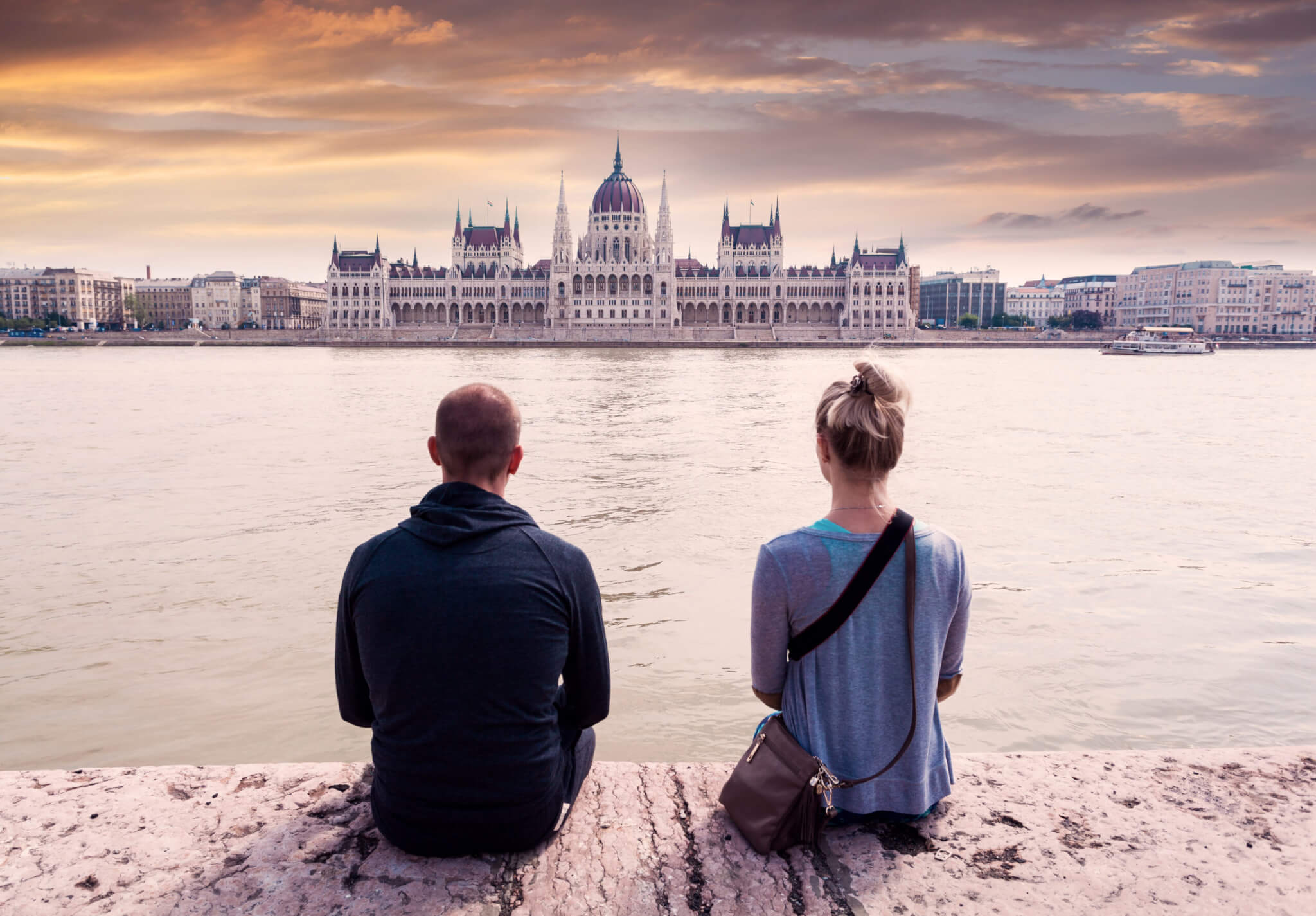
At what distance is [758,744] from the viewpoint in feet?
7.44

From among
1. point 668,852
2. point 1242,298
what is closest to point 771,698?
point 668,852

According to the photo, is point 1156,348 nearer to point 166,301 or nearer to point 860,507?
point 860,507

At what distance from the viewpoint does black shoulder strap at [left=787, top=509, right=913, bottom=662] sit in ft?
6.70

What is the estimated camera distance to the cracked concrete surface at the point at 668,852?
206 cm

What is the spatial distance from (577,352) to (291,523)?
58.9 metres

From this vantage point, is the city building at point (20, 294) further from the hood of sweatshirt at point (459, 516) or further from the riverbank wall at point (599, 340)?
the hood of sweatshirt at point (459, 516)

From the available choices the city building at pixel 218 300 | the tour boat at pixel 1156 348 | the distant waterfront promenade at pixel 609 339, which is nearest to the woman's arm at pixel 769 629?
the tour boat at pixel 1156 348

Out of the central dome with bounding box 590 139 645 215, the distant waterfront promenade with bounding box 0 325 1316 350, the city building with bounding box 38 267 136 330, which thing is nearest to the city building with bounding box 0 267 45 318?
the city building with bounding box 38 267 136 330

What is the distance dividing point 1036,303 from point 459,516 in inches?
6205

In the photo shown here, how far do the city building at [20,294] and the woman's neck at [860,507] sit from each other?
139 metres

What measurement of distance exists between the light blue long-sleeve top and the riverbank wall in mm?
74701

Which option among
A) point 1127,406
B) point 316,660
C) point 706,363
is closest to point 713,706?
point 316,660

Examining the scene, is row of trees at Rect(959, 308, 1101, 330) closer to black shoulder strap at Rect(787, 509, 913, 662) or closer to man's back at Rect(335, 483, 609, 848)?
black shoulder strap at Rect(787, 509, 913, 662)

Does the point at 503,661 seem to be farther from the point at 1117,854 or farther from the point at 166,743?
the point at 166,743
